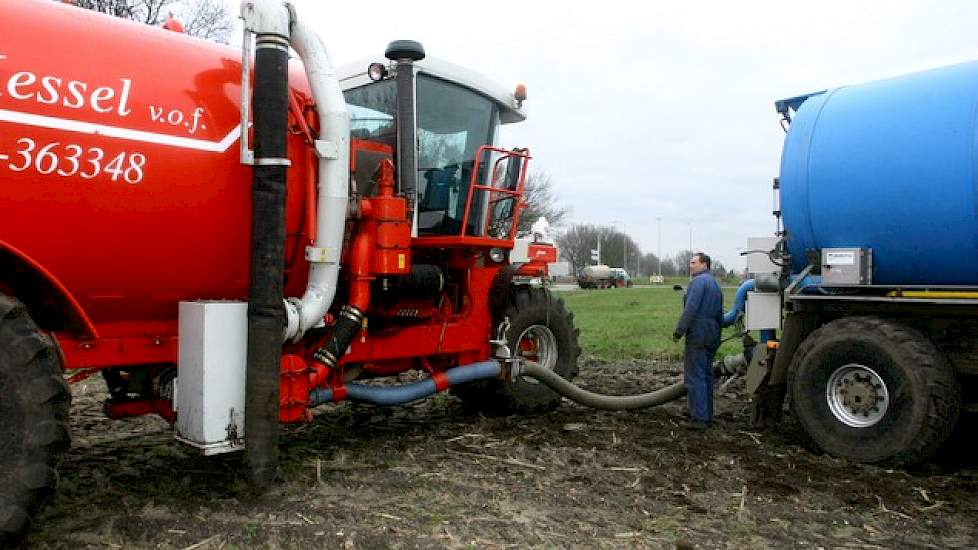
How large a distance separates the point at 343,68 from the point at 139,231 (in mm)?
2673

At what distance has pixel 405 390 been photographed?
6230 mm

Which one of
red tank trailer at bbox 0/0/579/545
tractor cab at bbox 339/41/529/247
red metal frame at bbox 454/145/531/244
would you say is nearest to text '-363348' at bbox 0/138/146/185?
red tank trailer at bbox 0/0/579/545

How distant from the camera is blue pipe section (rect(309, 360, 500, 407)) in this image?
557 cm

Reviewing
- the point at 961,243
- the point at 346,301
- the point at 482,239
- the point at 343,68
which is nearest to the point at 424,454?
the point at 346,301

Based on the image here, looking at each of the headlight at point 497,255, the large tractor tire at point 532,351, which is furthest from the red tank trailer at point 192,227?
the large tractor tire at point 532,351

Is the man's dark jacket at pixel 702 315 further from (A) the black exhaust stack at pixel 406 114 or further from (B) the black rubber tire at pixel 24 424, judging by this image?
(B) the black rubber tire at pixel 24 424

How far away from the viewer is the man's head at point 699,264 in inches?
297

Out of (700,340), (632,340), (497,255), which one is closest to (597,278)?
(632,340)

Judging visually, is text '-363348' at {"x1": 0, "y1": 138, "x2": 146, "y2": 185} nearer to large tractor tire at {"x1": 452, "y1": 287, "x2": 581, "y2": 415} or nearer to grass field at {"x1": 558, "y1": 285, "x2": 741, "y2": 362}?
large tractor tire at {"x1": 452, "y1": 287, "x2": 581, "y2": 415}

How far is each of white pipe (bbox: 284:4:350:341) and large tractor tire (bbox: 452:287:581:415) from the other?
97.3 inches

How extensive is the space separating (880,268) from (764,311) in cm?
107

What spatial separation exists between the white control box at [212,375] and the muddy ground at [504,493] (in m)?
0.42

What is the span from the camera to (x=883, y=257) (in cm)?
607

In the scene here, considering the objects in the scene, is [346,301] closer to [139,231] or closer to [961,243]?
[139,231]
